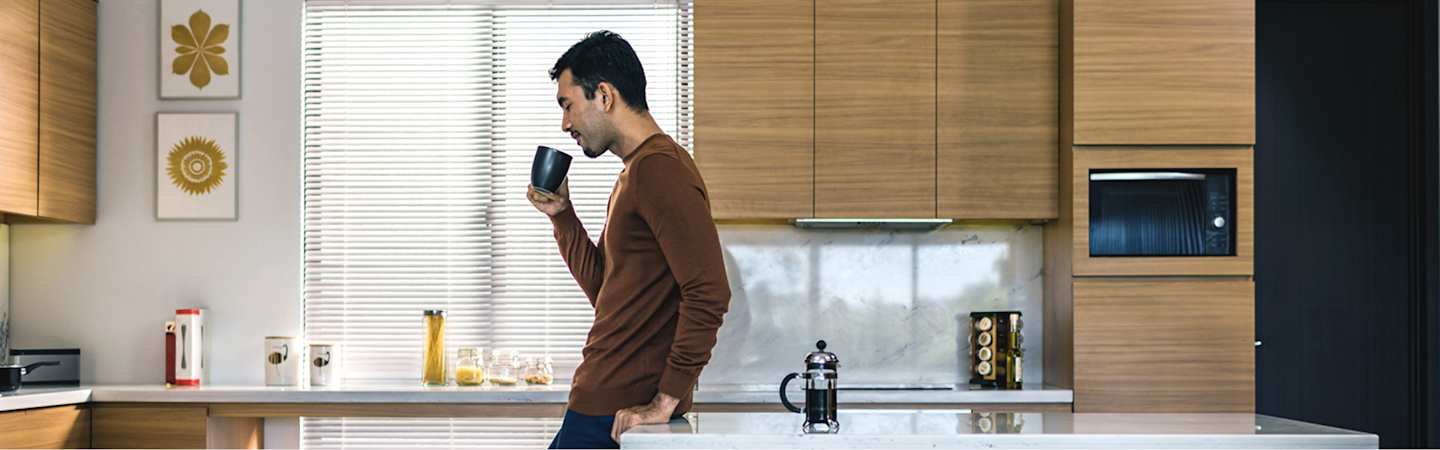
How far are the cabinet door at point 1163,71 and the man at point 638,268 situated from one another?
6.45 ft

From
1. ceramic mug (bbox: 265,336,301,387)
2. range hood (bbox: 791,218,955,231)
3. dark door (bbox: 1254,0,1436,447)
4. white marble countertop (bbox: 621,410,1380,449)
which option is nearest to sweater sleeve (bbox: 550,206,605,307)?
white marble countertop (bbox: 621,410,1380,449)

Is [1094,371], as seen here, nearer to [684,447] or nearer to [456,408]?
[456,408]

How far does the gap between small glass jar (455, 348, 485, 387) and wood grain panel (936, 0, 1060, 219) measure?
144cm

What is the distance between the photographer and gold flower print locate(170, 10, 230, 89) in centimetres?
455

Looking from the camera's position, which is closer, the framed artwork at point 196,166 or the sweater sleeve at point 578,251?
the sweater sleeve at point 578,251

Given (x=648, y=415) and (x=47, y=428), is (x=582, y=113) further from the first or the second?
(x=47, y=428)

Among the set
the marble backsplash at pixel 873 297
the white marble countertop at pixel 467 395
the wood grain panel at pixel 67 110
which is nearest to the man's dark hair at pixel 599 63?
the white marble countertop at pixel 467 395

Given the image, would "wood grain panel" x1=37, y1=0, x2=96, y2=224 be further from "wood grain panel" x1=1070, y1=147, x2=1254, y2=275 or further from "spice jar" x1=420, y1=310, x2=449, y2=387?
"wood grain panel" x1=1070, y1=147, x2=1254, y2=275

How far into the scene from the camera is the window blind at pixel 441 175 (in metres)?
4.55

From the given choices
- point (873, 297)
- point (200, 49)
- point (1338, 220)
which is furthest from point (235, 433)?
point (1338, 220)

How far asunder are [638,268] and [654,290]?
45 mm

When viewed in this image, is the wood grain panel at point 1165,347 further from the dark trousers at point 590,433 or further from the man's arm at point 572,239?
the dark trousers at point 590,433

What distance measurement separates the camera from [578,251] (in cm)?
263

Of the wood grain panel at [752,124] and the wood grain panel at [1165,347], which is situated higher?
the wood grain panel at [752,124]
